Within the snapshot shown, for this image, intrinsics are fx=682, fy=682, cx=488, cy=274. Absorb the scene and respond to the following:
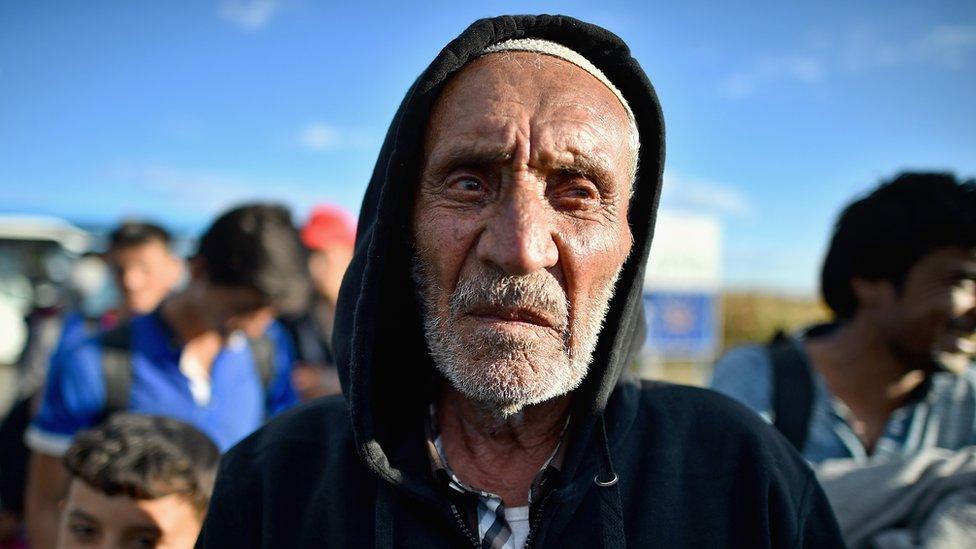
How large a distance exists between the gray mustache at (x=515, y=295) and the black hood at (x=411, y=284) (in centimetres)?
22

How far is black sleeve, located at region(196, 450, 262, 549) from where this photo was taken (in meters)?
1.60

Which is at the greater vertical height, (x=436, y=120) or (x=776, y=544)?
(x=436, y=120)

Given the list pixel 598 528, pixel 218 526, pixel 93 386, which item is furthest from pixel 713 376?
pixel 93 386

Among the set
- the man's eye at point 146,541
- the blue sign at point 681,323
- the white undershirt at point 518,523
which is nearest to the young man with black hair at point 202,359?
the man's eye at point 146,541

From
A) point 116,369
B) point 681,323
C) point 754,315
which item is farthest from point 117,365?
point 754,315

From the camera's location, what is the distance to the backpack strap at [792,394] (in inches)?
94.3

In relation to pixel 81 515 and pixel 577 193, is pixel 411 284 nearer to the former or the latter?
pixel 577 193

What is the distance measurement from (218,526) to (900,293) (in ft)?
8.28

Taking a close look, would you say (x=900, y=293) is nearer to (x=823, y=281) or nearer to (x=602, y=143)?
(x=823, y=281)

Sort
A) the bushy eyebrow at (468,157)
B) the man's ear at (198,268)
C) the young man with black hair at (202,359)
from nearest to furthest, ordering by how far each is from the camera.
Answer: the bushy eyebrow at (468,157)
the young man with black hair at (202,359)
the man's ear at (198,268)

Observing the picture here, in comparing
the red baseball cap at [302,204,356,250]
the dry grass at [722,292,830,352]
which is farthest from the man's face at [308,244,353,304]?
the dry grass at [722,292,830,352]

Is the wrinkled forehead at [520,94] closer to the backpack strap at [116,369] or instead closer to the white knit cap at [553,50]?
the white knit cap at [553,50]

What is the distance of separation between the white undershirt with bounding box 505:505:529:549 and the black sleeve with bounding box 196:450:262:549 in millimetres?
597

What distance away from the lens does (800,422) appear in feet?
7.89
